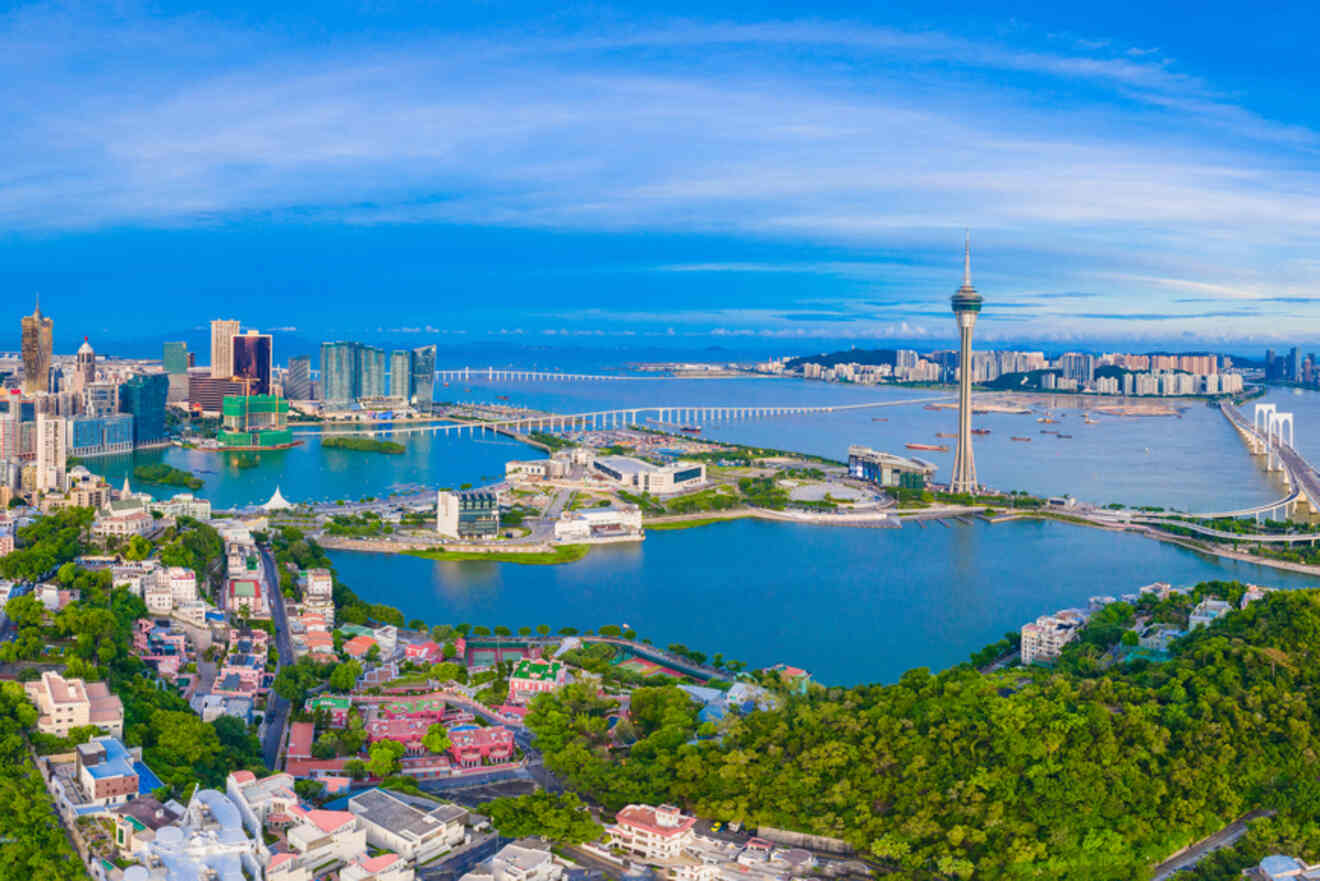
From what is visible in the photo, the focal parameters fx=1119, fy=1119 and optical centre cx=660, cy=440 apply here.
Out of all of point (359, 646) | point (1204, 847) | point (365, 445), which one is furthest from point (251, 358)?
point (1204, 847)

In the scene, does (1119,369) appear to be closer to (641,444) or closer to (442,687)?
(641,444)

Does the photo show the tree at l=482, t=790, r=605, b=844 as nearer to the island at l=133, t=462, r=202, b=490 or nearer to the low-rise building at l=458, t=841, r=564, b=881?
the low-rise building at l=458, t=841, r=564, b=881

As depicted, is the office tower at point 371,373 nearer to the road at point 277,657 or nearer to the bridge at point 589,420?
the bridge at point 589,420

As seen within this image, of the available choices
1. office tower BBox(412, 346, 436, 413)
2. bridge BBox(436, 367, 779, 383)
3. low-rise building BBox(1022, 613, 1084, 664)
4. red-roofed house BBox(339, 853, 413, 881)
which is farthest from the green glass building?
bridge BBox(436, 367, 779, 383)

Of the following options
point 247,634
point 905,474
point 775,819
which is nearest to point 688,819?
point 775,819

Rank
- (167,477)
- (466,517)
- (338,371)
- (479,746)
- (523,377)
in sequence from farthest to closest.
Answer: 1. (523,377)
2. (338,371)
3. (167,477)
4. (466,517)
5. (479,746)

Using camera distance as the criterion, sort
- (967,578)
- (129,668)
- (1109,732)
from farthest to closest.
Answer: (967,578) < (129,668) < (1109,732)

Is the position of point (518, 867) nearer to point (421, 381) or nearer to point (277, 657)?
point (277, 657)
